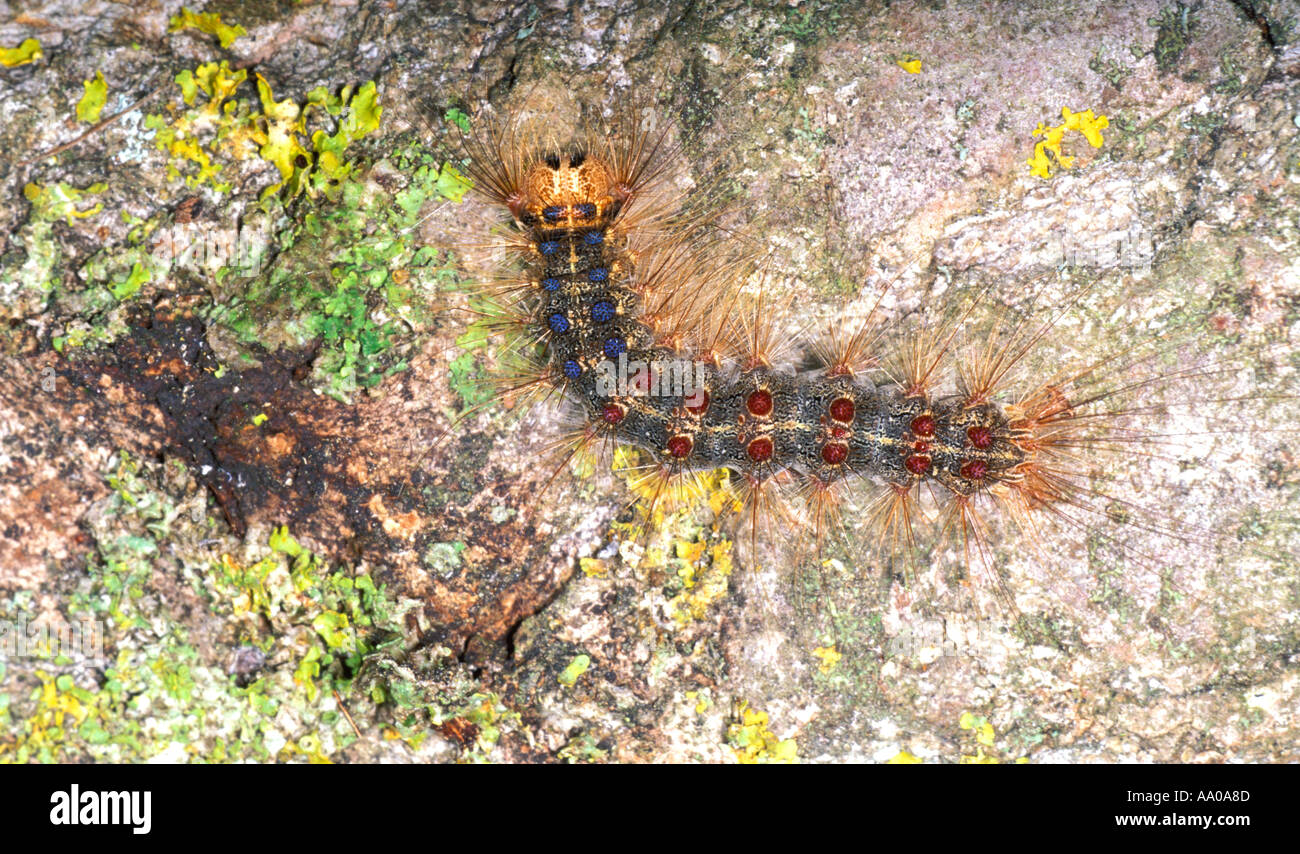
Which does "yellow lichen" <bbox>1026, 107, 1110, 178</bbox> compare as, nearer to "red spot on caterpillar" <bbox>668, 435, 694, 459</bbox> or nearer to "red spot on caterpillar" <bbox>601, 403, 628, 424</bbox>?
"red spot on caterpillar" <bbox>668, 435, 694, 459</bbox>

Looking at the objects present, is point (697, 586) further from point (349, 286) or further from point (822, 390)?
point (349, 286)

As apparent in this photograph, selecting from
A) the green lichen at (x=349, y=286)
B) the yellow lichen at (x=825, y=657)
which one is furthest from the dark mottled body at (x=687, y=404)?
the yellow lichen at (x=825, y=657)

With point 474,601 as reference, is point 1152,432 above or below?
above

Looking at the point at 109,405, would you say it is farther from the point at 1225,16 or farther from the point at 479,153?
the point at 1225,16

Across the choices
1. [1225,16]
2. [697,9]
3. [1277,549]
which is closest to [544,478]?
[697,9]

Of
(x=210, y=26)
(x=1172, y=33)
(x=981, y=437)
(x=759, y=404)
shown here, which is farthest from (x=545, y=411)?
(x=1172, y=33)
